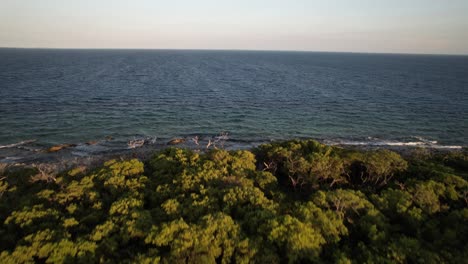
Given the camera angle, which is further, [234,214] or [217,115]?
[217,115]

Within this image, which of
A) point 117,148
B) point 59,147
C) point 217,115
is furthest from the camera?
point 217,115

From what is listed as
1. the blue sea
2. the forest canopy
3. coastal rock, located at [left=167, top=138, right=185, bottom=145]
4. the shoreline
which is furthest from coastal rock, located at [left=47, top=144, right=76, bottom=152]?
coastal rock, located at [left=167, top=138, right=185, bottom=145]

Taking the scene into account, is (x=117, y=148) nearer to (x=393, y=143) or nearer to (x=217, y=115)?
(x=217, y=115)

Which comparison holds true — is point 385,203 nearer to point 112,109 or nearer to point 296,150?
point 296,150

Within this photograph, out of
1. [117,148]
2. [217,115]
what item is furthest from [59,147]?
[217,115]

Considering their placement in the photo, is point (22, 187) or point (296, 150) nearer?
point (22, 187)

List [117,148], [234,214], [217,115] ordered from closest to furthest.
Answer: [234,214] → [117,148] → [217,115]

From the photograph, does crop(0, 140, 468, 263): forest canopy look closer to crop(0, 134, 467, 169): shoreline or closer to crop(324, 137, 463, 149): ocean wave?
crop(0, 134, 467, 169): shoreline

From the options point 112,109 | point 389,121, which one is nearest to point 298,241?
point 389,121
